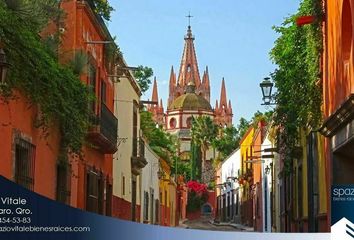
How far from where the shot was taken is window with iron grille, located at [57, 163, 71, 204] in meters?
13.1

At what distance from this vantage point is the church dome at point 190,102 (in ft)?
319

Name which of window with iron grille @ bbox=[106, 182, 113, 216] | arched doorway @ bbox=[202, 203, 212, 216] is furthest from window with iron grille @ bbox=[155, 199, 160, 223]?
arched doorway @ bbox=[202, 203, 212, 216]

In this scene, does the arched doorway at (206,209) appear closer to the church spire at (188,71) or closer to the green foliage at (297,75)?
the church spire at (188,71)

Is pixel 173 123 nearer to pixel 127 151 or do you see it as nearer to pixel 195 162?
pixel 195 162

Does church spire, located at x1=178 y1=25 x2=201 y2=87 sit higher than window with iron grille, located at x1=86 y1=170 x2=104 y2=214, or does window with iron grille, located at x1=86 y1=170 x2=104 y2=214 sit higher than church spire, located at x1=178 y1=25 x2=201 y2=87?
church spire, located at x1=178 y1=25 x2=201 y2=87

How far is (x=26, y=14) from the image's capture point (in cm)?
1019

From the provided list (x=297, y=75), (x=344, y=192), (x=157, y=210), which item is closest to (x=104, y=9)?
(x=297, y=75)

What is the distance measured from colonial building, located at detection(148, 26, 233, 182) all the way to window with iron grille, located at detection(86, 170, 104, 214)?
63.0 meters

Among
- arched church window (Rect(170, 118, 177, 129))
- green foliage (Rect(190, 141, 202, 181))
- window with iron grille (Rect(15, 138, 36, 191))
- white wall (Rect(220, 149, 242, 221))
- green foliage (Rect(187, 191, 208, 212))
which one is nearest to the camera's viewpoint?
window with iron grille (Rect(15, 138, 36, 191))

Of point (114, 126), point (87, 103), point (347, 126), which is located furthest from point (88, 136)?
point (347, 126)

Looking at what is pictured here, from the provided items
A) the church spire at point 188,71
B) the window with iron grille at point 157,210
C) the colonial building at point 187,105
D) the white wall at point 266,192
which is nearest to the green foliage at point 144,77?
the white wall at point 266,192

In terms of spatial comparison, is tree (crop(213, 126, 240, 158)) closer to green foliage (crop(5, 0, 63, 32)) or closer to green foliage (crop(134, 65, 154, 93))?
green foliage (crop(134, 65, 154, 93))

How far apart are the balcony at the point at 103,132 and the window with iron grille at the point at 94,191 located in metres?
0.63

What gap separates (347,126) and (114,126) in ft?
29.2
